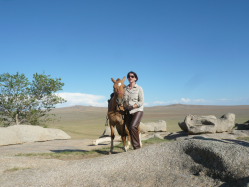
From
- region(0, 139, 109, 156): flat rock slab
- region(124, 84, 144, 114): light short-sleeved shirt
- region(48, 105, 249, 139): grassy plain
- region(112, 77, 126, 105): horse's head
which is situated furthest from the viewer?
region(48, 105, 249, 139): grassy plain

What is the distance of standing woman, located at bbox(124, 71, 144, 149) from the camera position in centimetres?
778

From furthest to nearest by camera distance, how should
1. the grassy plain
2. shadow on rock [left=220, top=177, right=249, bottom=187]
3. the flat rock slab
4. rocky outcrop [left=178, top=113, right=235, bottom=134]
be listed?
the grassy plain < rocky outcrop [left=178, top=113, right=235, bottom=134] < the flat rock slab < shadow on rock [left=220, top=177, right=249, bottom=187]

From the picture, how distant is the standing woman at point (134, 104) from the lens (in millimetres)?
7781

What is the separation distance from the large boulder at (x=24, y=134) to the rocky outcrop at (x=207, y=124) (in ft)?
31.9

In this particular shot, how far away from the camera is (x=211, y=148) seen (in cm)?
590

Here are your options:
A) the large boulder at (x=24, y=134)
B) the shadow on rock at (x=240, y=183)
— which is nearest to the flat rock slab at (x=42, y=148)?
the large boulder at (x=24, y=134)

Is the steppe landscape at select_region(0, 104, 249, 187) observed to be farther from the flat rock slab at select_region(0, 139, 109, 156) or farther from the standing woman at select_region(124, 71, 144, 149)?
the flat rock slab at select_region(0, 139, 109, 156)

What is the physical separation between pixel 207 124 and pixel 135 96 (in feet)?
38.1

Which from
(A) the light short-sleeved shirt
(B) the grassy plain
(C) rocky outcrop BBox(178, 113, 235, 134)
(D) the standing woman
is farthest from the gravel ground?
(B) the grassy plain

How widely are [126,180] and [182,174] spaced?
1.21 metres

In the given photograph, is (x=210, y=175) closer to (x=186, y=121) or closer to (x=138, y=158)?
(x=138, y=158)

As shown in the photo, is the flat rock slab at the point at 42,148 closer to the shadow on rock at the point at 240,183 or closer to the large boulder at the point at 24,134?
the large boulder at the point at 24,134

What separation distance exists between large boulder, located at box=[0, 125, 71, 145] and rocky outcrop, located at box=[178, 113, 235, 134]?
9710 mm

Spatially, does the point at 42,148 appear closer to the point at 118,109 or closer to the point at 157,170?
the point at 118,109
